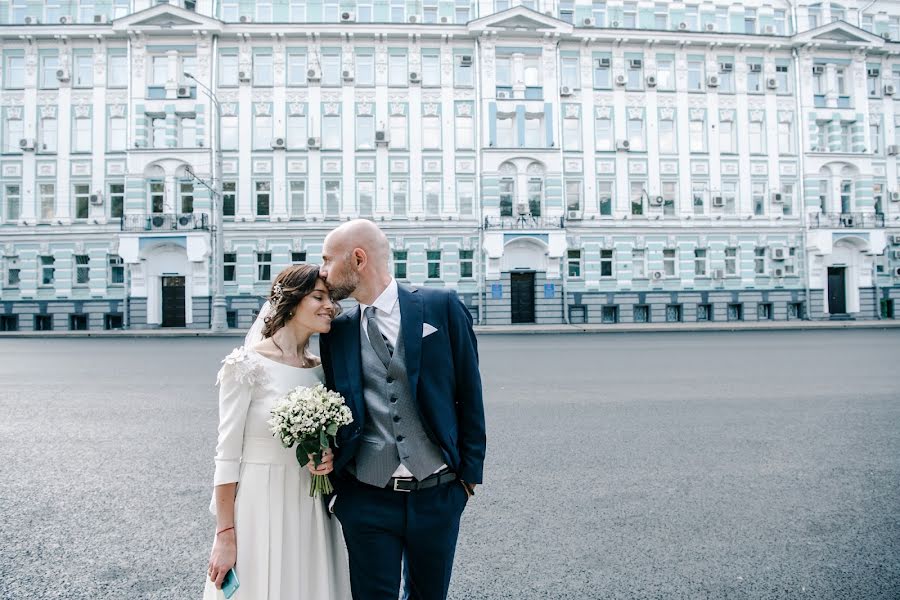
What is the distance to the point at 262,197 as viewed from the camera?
3105 centimetres

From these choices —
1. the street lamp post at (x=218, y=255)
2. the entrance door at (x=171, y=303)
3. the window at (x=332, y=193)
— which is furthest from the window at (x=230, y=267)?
the window at (x=332, y=193)

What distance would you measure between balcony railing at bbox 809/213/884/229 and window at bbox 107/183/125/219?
40992mm

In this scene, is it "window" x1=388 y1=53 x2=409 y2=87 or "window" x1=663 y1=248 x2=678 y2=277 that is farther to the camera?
"window" x1=663 y1=248 x2=678 y2=277

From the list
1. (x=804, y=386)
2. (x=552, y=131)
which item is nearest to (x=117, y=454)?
(x=804, y=386)

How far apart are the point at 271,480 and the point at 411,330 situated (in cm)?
98

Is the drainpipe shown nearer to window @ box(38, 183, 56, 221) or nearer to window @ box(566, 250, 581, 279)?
window @ box(566, 250, 581, 279)

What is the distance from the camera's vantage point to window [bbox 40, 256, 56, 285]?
100ft

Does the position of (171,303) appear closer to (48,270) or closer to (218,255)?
(218,255)

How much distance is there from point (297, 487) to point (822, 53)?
Answer: 42514 mm

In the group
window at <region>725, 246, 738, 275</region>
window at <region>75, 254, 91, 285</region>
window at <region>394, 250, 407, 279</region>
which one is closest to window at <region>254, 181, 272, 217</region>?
window at <region>394, 250, 407, 279</region>

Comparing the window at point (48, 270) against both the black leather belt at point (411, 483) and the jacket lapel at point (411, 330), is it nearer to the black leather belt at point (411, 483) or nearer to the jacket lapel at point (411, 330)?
the jacket lapel at point (411, 330)

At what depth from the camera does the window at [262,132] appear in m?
30.9

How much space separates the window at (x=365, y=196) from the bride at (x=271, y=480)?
29.2 metres

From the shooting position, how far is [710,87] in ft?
108
